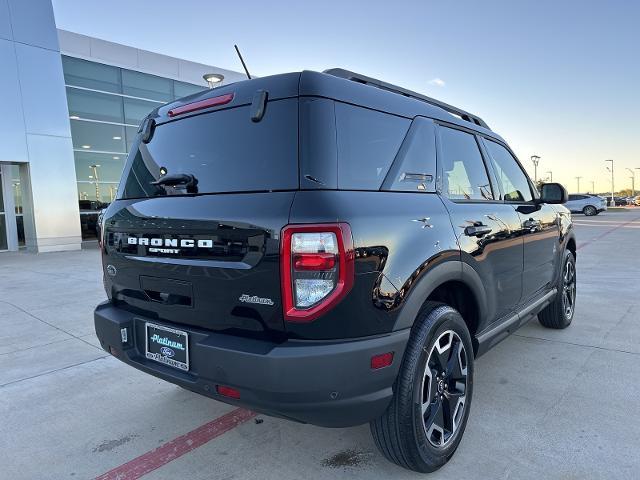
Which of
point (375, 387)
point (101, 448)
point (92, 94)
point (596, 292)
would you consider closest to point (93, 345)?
point (101, 448)

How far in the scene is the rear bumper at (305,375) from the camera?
1837 mm

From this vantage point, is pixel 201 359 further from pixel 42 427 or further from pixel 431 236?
pixel 42 427

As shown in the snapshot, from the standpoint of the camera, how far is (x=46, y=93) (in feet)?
45.4

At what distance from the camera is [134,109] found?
1703 cm

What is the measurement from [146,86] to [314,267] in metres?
17.9

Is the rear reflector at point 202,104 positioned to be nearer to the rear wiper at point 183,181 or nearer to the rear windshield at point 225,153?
the rear windshield at point 225,153

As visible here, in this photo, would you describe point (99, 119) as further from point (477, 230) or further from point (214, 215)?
point (477, 230)

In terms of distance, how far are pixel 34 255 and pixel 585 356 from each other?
1411 centimetres

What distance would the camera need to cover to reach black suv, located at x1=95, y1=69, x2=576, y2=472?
1872 mm

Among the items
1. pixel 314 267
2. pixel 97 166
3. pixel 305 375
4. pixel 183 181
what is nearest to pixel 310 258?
pixel 314 267

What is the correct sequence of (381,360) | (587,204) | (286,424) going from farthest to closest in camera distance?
1. (587,204)
2. (286,424)
3. (381,360)

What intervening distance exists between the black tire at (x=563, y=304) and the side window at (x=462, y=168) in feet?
6.06

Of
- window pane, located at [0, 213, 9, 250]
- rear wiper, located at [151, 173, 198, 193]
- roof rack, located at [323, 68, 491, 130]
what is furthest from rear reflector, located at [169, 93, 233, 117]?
window pane, located at [0, 213, 9, 250]

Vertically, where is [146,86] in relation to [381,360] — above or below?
above
